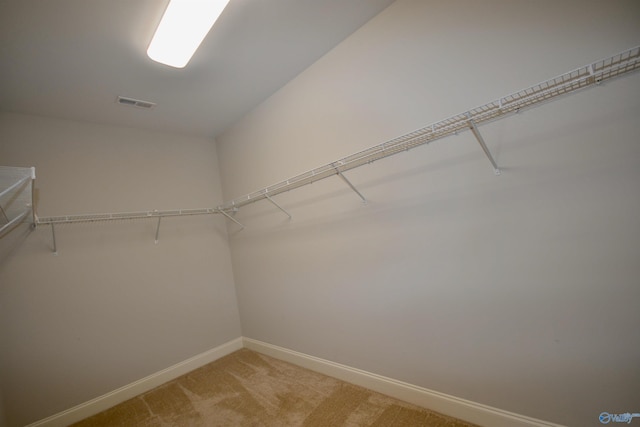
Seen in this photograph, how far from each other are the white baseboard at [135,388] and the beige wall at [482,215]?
1288 mm

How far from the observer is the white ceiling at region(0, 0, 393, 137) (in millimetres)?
1508

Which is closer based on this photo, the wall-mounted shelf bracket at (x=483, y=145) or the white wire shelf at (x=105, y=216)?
the wall-mounted shelf bracket at (x=483, y=145)

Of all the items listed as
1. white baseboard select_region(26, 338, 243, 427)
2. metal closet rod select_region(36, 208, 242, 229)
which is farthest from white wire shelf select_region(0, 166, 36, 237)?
white baseboard select_region(26, 338, 243, 427)

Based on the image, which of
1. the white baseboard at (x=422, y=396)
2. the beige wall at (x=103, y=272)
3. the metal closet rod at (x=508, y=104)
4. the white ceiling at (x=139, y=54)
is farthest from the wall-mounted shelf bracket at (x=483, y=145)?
the beige wall at (x=103, y=272)

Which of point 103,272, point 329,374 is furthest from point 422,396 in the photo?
point 103,272

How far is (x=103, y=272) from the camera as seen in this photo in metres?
2.44

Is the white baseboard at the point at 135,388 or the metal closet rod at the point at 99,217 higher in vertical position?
the metal closet rod at the point at 99,217

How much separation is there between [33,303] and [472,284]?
3.11 m

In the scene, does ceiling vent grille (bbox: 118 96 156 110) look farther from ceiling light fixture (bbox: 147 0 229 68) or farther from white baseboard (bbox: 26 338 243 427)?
white baseboard (bbox: 26 338 243 427)

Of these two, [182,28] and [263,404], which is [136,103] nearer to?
[182,28]

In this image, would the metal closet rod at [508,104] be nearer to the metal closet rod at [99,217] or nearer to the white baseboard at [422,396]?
the white baseboard at [422,396]

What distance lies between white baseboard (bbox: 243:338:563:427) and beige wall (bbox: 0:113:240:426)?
1.26 m

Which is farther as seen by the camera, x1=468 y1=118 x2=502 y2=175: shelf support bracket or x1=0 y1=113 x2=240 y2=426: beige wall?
x1=0 y1=113 x2=240 y2=426: beige wall
